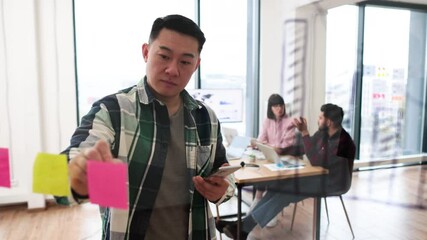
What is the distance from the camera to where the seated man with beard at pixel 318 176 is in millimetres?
1894

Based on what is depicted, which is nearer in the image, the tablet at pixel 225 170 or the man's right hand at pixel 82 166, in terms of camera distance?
the man's right hand at pixel 82 166

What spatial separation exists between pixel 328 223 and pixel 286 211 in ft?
1.09

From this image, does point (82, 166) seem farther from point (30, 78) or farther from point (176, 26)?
point (30, 78)

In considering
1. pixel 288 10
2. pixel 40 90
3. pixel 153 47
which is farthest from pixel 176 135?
pixel 288 10

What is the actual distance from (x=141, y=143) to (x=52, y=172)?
0.86 feet

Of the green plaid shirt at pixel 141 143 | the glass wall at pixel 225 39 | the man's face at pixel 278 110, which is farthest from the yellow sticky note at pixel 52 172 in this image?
the man's face at pixel 278 110

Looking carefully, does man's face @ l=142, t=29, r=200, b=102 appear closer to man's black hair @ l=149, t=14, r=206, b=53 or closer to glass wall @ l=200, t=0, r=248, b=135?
man's black hair @ l=149, t=14, r=206, b=53

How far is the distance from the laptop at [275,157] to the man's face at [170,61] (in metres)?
1.76

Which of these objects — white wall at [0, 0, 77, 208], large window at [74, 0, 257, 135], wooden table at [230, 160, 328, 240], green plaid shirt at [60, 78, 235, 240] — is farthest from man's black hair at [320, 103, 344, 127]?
white wall at [0, 0, 77, 208]

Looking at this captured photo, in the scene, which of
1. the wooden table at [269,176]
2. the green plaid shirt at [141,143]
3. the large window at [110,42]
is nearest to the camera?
the green plaid shirt at [141,143]

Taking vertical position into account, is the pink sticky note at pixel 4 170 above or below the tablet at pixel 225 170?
above

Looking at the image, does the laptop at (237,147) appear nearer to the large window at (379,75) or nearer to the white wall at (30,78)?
the large window at (379,75)

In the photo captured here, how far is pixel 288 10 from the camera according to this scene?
6.57 ft

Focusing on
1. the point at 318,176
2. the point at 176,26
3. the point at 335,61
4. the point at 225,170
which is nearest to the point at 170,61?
the point at 176,26
